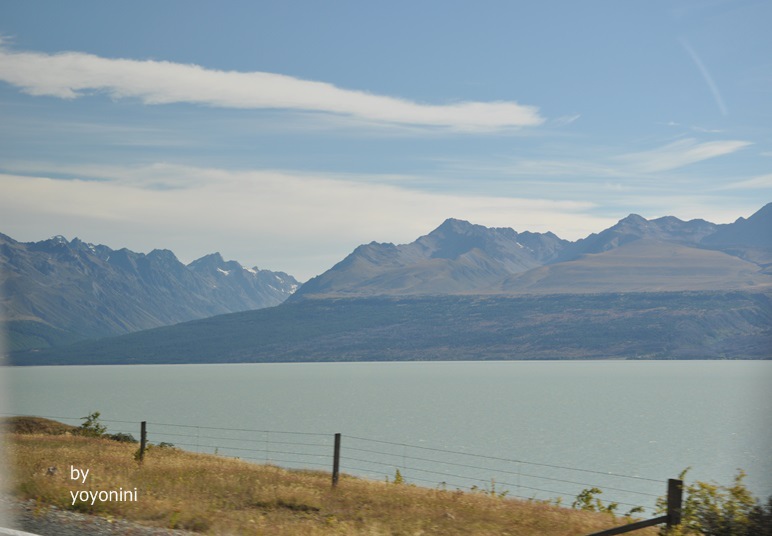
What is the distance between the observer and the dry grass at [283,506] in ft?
64.8

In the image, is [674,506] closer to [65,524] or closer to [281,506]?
[281,506]

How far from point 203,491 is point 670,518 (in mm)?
12981

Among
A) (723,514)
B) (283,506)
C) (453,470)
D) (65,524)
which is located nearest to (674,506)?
(723,514)

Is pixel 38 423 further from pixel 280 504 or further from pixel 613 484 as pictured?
pixel 613 484

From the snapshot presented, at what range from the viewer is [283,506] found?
23.0 meters

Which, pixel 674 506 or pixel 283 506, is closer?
pixel 674 506

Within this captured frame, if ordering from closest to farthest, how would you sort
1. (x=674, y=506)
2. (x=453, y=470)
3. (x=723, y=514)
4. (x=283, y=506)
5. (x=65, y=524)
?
1. (x=674, y=506)
2. (x=65, y=524)
3. (x=723, y=514)
4. (x=283, y=506)
5. (x=453, y=470)

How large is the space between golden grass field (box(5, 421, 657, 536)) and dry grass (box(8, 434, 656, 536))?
0.09ft

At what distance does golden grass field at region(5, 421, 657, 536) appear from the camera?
64.8 feet

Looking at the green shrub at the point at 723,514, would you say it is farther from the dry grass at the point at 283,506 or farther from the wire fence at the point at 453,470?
the wire fence at the point at 453,470

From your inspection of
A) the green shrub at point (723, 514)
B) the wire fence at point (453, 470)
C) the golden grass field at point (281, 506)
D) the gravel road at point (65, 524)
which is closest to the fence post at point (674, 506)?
the green shrub at point (723, 514)

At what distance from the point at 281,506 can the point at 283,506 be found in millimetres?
59

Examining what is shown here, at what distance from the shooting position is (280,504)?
76.2 feet

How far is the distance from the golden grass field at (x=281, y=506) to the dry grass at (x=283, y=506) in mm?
26
